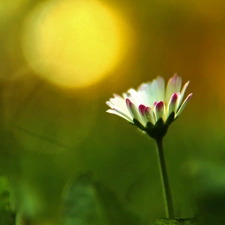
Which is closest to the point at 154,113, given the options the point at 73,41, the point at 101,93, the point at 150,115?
the point at 150,115

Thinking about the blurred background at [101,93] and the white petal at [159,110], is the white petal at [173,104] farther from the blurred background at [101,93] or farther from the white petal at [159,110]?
the blurred background at [101,93]

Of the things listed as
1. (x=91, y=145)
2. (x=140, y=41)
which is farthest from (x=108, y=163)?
(x=140, y=41)

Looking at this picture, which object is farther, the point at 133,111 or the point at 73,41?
the point at 73,41

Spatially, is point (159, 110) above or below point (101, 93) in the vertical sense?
below

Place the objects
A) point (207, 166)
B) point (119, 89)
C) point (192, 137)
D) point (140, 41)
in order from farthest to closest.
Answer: point (140, 41) < point (119, 89) < point (192, 137) < point (207, 166)

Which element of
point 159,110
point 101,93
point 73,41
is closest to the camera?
point 159,110

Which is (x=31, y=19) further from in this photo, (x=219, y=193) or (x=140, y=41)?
(x=219, y=193)

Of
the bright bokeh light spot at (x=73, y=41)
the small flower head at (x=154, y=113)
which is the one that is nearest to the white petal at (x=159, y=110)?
the small flower head at (x=154, y=113)

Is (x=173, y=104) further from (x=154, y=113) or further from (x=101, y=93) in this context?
(x=101, y=93)
